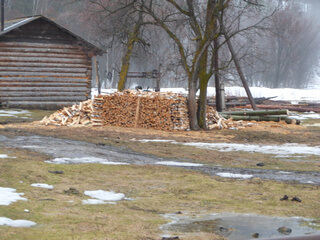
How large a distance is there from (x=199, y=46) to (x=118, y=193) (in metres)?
13.4

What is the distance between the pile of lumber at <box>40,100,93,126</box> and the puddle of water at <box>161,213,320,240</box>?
47.5 feet

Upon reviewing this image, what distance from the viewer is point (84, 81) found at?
29453 mm

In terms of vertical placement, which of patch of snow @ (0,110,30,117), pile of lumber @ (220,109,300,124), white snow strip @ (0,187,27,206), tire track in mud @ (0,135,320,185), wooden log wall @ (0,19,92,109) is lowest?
patch of snow @ (0,110,30,117)

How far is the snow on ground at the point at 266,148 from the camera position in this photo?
14.1m

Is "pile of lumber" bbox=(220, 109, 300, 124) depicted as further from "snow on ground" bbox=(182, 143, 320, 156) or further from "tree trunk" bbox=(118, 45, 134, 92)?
"tree trunk" bbox=(118, 45, 134, 92)

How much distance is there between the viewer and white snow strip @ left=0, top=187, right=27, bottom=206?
656 centimetres

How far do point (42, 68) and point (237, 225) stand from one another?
23.9 metres

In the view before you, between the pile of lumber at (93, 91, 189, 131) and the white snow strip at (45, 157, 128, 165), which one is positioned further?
the pile of lumber at (93, 91, 189, 131)

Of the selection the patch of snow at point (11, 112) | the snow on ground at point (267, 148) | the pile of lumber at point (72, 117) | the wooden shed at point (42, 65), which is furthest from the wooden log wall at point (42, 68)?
the snow on ground at point (267, 148)

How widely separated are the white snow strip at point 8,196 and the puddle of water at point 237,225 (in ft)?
6.54

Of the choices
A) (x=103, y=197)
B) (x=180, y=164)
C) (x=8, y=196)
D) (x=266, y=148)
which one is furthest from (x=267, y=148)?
(x=8, y=196)

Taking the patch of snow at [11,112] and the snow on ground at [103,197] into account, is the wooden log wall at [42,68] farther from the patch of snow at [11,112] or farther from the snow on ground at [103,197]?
the snow on ground at [103,197]

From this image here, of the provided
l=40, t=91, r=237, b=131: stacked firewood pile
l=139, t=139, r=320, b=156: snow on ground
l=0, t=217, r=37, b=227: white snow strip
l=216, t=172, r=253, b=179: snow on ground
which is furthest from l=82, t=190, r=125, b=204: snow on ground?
l=40, t=91, r=237, b=131: stacked firewood pile

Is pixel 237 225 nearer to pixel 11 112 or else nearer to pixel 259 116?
pixel 259 116
